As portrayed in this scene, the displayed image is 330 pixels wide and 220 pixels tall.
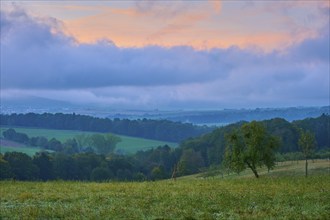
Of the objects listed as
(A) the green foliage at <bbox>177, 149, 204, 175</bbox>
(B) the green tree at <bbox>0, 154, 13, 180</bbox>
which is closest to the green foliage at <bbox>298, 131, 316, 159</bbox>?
(B) the green tree at <bbox>0, 154, 13, 180</bbox>

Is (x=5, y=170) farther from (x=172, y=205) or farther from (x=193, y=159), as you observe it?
(x=193, y=159)

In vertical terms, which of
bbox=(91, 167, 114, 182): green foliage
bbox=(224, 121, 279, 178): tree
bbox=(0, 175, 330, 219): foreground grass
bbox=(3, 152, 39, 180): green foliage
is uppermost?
bbox=(224, 121, 279, 178): tree

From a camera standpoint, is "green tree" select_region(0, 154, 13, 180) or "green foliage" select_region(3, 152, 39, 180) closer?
"green tree" select_region(0, 154, 13, 180)

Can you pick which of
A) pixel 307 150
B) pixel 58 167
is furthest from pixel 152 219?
pixel 58 167

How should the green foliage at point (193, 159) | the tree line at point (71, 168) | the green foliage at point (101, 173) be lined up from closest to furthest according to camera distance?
the tree line at point (71, 168), the green foliage at point (101, 173), the green foliage at point (193, 159)

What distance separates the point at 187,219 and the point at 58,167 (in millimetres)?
104332

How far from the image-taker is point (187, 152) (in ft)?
520

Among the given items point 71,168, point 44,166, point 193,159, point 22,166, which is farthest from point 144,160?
point 22,166

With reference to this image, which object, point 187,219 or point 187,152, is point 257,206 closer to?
point 187,219

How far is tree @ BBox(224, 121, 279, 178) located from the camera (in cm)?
5238

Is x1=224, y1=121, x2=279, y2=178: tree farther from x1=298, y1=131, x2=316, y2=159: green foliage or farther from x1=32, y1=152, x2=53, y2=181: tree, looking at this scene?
x1=32, y1=152, x2=53, y2=181: tree

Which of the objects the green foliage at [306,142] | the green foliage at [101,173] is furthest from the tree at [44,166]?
the green foliage at [306,142]

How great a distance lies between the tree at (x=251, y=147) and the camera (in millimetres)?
52375

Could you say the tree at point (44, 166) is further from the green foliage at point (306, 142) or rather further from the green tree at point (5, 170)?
the green foliage at point (306, 142)
